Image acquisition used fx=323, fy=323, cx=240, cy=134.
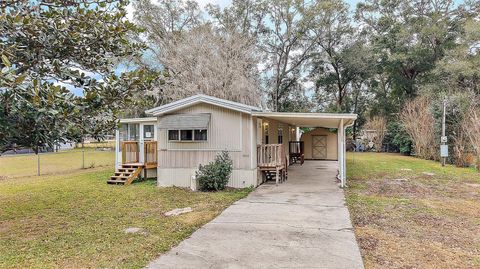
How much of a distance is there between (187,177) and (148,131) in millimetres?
2750

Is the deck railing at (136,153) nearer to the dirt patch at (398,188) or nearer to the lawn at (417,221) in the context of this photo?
the lawn at (417,221)

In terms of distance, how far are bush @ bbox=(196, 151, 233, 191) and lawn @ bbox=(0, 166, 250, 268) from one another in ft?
1.48

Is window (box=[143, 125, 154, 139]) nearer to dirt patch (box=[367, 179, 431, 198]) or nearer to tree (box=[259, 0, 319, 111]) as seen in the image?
dirt patch (box=[367, 179, 431, 198])

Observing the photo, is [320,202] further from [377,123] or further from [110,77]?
[377,123]

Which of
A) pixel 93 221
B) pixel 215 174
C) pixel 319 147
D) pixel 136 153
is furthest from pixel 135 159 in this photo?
pixel 319 147

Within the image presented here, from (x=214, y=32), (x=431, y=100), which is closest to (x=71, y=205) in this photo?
(x=214, y=32)

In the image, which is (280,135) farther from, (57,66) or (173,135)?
(57,66)

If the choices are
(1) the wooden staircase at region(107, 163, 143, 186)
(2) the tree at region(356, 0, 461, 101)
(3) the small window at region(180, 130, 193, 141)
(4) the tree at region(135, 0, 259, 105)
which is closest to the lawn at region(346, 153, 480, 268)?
(3) the small window at region(180, 130, 193, 141)

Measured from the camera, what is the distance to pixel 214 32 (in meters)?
22.4

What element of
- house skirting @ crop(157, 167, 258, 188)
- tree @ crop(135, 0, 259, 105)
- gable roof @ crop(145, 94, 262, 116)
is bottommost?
house skirting @ crop(157, 167, 258, 188)

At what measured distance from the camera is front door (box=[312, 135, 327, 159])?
21.2 meters

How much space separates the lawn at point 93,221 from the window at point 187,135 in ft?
5.41

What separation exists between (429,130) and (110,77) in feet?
67.7

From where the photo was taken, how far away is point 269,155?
35.8 ft
